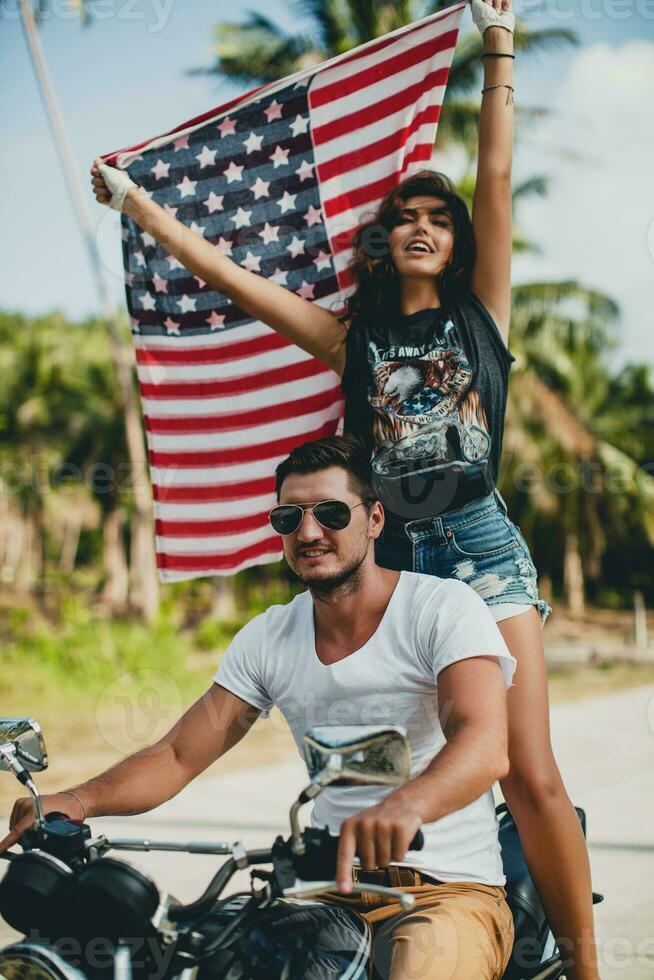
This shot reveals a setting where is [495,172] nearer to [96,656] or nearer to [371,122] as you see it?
[371,122]

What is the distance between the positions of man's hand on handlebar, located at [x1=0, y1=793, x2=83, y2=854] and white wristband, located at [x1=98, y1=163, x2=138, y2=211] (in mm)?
1743

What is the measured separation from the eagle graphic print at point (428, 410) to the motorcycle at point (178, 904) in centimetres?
133

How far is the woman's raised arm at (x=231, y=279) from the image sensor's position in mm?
2932

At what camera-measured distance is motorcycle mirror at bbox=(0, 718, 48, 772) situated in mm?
A: 2006

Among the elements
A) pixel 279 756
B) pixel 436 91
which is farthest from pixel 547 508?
pixel 436 91

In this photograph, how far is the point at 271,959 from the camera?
1684 mm

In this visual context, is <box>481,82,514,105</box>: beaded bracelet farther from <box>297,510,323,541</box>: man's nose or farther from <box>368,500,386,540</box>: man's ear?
<box>297,510,323,541</box>: man's nose

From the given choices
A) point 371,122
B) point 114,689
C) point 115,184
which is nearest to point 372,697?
point 115,184

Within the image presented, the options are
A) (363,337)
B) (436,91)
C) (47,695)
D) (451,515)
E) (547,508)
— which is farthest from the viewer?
(547,508)

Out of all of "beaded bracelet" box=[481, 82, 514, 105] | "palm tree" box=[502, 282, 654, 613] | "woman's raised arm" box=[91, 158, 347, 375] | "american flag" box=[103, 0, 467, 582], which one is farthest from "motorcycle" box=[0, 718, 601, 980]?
"palm tree" box=[502, 282, 654, 613]

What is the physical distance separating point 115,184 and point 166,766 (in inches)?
66.0

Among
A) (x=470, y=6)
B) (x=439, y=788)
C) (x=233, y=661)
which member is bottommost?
(x=439, y=788)

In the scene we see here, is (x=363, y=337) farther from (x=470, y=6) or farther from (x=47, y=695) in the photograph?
(x=47, y=695)

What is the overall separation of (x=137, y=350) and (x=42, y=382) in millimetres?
28788
